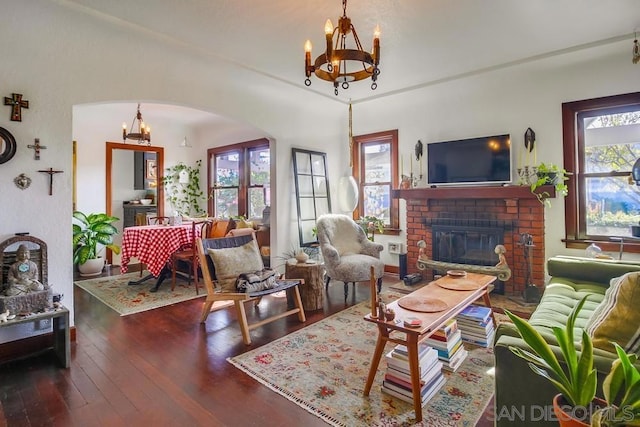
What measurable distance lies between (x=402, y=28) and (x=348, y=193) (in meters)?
2.65

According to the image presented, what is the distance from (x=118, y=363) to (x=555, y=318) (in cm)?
298

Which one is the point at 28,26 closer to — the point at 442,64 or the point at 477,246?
the point at 442,64

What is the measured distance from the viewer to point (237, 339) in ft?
9.55

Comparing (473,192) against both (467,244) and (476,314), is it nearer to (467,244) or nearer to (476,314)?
(467,244)

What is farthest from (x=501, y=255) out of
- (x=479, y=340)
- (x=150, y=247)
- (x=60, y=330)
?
(x=60, y=330)

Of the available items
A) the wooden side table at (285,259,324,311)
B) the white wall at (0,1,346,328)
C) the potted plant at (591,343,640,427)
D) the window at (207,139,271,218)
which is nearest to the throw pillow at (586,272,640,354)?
the potted plant at (591,343,640,427)

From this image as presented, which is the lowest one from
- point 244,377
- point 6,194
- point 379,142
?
point 244,377

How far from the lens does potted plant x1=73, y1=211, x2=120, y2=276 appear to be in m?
5.09

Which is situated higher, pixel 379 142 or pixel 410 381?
pixel 379 142

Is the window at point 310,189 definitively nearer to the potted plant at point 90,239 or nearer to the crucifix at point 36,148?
the crucifix at point 36,148

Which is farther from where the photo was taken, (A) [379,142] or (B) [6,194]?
(A) [379,142]

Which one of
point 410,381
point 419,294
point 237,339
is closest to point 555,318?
point 419,294

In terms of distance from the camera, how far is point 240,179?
21.2ft

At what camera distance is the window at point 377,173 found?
536 centimetres
